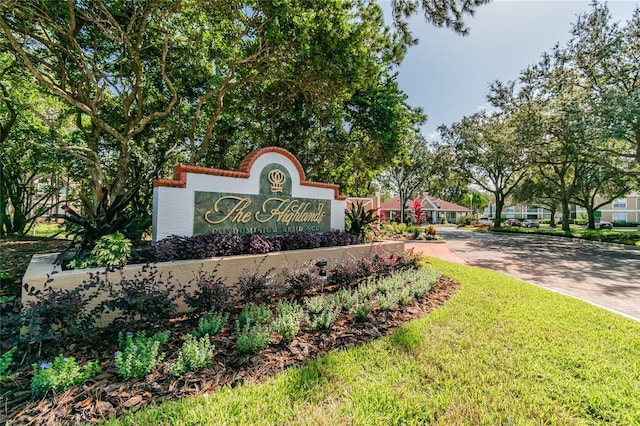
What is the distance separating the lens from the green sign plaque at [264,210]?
561 centimetres

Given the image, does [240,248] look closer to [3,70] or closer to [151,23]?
[151,23]

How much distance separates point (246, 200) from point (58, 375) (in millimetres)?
4158

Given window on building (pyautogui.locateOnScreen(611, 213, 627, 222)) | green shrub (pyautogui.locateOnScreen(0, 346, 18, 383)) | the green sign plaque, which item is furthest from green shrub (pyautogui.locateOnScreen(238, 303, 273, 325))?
window on building (pyautogui.locateOnScreen(611, 213, 627, 222))

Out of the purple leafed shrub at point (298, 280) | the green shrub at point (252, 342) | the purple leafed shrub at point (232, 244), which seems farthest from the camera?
the purple leafed shrub at point (298, 280)

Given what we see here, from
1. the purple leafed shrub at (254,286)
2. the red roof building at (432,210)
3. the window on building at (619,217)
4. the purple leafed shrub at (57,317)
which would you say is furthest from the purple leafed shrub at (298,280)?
the window on building at (619,217)

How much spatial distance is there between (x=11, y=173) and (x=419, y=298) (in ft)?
57.0

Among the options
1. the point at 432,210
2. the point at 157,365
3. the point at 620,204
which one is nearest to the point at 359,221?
the point at 157,365

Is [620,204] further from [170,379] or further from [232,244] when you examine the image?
[170,379]

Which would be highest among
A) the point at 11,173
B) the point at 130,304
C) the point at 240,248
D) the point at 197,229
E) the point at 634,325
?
the point at 11,173

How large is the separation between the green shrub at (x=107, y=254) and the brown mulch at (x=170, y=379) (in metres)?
1.35

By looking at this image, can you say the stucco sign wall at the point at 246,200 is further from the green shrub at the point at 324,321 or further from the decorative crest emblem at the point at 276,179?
the green shrub at the point at 324,321

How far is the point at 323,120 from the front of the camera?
12.4 metres

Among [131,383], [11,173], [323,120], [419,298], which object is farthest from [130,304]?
[11,173]

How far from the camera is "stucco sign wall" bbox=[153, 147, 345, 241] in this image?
5.22 metres
